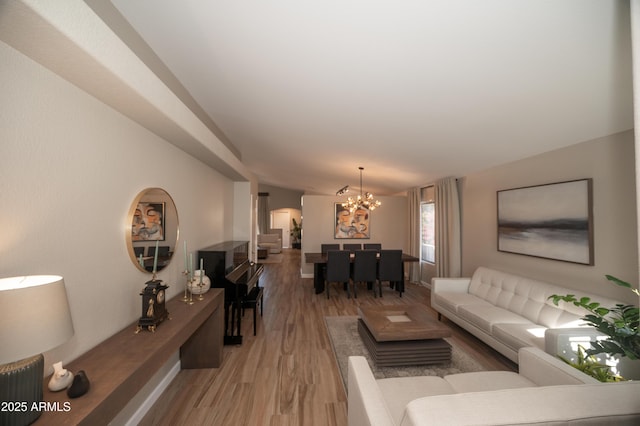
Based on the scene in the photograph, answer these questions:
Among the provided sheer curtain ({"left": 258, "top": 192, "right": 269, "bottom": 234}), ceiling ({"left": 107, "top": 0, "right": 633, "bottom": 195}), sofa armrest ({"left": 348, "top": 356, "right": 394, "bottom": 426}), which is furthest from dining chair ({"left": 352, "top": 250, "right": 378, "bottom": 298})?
sheer curtain ({"left": 258, "top": 192, "right": 269, "bottom": 234})

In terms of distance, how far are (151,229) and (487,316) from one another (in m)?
3.55

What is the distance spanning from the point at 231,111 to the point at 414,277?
18.7 feet

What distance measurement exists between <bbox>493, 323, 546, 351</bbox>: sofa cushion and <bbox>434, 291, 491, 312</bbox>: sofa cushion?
0.69m

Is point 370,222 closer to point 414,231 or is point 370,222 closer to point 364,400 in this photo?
point 414,231

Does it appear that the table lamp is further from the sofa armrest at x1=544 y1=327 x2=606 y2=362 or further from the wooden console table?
the sofa armrest at x1=544 y1=327 x2=606 y2=362

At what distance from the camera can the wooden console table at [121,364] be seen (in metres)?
1.05

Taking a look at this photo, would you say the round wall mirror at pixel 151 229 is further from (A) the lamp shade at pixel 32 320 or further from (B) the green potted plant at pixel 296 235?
(B) the green potted plant at pixel 296 235

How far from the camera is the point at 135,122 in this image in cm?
198

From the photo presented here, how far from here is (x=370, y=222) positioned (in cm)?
749

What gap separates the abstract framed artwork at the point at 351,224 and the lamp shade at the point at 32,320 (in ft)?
21.8

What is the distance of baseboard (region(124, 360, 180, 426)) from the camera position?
1.95 meters

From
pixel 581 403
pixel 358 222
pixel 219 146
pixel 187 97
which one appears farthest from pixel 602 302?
pixel 358 222

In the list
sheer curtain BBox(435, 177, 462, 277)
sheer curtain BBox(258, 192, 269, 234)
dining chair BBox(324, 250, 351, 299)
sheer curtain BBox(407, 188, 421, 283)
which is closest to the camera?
sheer curtain BBox(435, 177, 462, 277)

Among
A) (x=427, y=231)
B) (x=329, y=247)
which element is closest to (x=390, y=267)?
(x=427, y=231)
